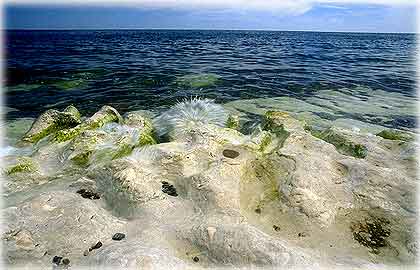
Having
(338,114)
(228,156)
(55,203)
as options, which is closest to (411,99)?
(338,114)

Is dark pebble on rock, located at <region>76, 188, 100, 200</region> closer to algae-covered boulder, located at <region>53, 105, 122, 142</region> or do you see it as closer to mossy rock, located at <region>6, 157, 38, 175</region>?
mossy rock, located at <region>6, 157, 38, 175</region>

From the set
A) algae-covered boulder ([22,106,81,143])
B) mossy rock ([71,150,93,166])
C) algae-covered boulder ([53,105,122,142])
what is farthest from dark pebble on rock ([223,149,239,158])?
algae-covered boulder ([22,106,81,143])

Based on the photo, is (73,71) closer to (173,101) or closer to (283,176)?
(173,101)

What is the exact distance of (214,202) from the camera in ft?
18.1

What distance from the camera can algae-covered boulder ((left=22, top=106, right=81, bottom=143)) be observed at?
A: 32.5 ft

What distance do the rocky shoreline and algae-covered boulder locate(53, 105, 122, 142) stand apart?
731mm

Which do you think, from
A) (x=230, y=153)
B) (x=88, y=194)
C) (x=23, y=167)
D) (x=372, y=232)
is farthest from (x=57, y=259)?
(x=372, y=232)

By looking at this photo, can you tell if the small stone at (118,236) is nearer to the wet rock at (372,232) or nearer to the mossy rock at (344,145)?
the wet rock at (372,232)

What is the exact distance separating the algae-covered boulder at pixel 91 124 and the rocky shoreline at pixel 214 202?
73 centimetres

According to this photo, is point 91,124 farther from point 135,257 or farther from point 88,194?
point 135,257

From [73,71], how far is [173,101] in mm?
13724

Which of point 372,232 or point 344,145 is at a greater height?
point 344,145

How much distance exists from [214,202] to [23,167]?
4113 mm

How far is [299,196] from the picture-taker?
560cm
